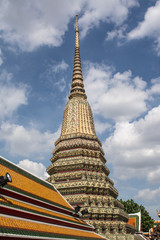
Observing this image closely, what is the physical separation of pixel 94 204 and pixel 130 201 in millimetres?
33506

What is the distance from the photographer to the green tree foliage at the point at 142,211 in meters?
57.0

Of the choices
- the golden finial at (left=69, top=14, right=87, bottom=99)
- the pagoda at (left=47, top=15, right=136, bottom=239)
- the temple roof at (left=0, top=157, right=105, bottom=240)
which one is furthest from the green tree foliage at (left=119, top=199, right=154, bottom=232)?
the temple roof at (left=0, top=157, right=105, bottom=240)

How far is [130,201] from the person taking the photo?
60.2 metres

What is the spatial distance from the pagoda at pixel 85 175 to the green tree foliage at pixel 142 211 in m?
22.3

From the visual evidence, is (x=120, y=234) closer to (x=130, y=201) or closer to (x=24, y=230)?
(x=24, y=230)

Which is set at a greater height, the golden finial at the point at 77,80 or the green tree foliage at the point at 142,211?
the golden finial at the point at 77,80

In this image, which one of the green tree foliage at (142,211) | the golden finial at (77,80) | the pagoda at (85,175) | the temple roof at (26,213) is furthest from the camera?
the green tree foliage at (142,211)

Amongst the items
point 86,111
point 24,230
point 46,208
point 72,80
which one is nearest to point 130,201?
point 86,111

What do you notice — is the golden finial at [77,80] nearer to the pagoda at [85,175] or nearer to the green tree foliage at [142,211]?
the pagoda at [85,175]

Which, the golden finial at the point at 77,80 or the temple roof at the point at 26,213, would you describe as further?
the golden finial at the point at 77,80

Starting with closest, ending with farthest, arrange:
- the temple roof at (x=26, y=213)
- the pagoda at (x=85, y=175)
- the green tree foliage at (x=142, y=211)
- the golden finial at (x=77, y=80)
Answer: the temple roof at (x=26, y=213) < the pagoda at (x=85, y=175) < the golden finial at (x=77, y=80) < the green tree foliage at (x=142, y=211)

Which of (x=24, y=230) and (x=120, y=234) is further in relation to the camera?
(x=120, y=234)

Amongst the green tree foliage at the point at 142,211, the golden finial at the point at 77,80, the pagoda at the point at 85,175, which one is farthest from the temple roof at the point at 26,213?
the green tree foliage at the point at 142,211

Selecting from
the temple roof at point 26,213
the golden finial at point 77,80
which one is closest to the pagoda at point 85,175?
the golden finial at point 77,80
